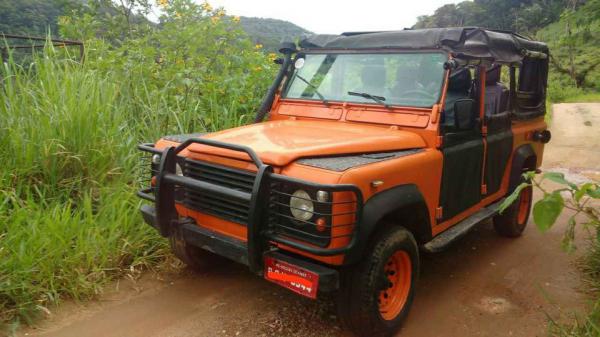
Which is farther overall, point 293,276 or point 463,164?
point 463,164

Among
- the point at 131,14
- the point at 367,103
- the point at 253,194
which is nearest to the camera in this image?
the point at 253,194

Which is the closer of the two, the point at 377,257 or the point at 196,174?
the point at 377,257

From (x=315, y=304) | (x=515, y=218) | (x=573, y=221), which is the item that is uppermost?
(x=573, y=221)

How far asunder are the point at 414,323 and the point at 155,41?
4.61 meters

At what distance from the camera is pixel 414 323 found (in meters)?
3.16

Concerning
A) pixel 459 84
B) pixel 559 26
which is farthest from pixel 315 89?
pixel 559 26

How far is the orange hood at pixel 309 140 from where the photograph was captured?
107 inches

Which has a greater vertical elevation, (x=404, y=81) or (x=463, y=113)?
(x=404, y=81)

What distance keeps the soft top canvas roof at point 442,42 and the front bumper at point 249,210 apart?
1666 mm

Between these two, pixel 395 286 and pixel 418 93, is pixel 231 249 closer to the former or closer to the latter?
pixel 395 286

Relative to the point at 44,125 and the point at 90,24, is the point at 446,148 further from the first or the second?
the point at 90,24

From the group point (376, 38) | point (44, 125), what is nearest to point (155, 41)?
point (44, 125)

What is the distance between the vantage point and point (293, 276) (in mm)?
2537

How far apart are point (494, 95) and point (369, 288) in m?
2.68
